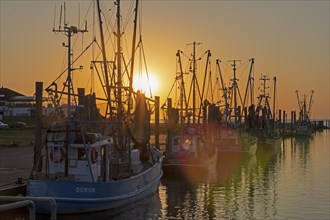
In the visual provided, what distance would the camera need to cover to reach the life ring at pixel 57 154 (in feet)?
83.3

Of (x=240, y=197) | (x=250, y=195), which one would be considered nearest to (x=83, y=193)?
(x=240, y=197)

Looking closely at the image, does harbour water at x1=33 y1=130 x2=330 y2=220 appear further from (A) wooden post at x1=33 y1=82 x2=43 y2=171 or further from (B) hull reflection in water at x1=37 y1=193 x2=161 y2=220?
(A) wooden post at x1=33 y1=82 x2=43 y2=171

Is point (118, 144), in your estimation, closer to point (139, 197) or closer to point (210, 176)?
point (139, 197)

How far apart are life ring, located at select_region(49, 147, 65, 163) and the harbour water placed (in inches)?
107

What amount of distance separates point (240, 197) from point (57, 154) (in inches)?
500

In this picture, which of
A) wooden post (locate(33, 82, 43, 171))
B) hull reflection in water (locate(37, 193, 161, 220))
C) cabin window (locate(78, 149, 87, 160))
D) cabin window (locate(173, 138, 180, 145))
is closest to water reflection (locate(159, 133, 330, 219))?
hull reflection in water (locate(37, 193, 161, 220))

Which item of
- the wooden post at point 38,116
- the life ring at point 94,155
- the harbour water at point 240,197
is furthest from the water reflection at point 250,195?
the wooden post at point 38,116

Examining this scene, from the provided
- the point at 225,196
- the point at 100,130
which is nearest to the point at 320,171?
the point at 225,196

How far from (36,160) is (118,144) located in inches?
248

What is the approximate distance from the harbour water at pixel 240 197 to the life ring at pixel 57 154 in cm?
273

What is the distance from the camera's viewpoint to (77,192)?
24078mm

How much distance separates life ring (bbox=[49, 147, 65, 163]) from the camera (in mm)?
25375

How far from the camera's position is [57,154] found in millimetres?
25453

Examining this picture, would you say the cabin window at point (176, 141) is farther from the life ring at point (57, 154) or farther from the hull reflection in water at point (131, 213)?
the life ring at point (57, 154)
